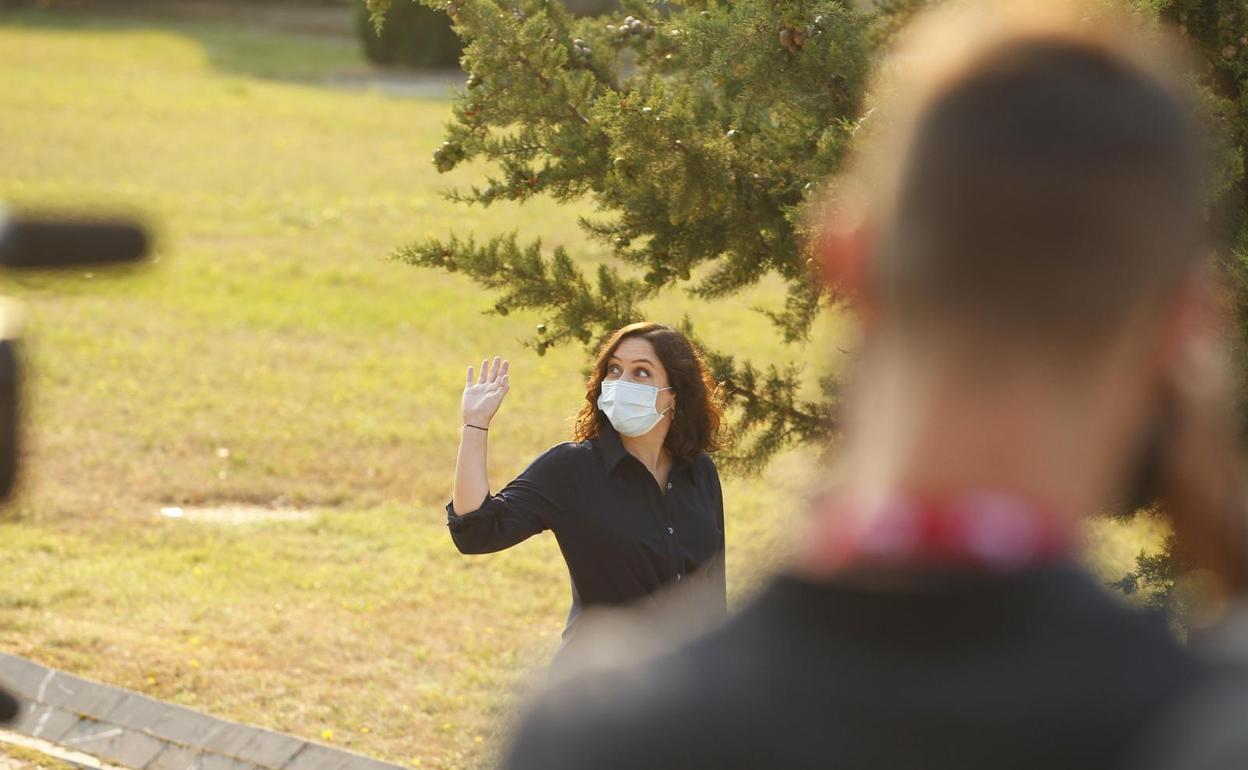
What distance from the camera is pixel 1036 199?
37.7 inches

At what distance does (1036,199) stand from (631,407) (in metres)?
4.05

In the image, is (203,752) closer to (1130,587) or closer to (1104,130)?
(1130,587)

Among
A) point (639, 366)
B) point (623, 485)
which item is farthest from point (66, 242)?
point (639, 366)

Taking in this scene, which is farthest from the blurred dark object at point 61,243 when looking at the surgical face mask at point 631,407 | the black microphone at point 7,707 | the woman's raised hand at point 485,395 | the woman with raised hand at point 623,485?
the surgical face mask at point 631,407

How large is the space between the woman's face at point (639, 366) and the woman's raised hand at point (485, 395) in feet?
1.16

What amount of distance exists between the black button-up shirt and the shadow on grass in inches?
1134

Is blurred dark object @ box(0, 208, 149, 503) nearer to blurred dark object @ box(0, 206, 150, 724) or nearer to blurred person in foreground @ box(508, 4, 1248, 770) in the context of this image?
blurred dark object @ box(0, 206, 150, 724)

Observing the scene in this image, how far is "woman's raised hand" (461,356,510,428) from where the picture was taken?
499 centimetres

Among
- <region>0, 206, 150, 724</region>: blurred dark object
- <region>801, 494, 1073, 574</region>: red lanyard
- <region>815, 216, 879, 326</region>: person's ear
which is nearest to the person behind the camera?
<region>801, 494, 1073, 574</region>: red lanyard

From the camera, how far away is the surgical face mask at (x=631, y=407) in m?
4.97

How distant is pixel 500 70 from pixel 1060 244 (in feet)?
14.7

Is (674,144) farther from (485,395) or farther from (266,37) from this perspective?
(266,37)

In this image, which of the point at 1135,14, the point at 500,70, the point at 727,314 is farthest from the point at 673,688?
the point at 727,314

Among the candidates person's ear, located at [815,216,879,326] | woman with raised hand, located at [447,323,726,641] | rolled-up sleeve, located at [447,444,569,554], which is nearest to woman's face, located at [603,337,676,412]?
woman with raised hand, located at [447,323,726,641]
